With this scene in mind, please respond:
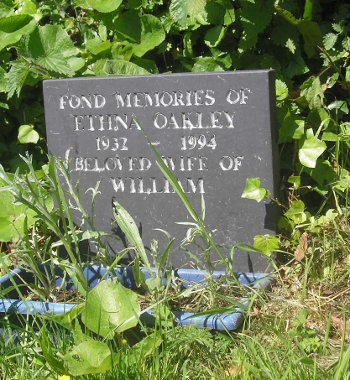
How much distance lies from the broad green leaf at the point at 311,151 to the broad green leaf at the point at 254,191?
0.83 ft

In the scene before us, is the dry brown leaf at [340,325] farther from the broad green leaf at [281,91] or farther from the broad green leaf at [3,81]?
the broad green leaf at [3,81]

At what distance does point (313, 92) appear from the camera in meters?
2.77

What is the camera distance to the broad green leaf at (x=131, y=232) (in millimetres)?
2295

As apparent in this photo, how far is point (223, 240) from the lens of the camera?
102 inches

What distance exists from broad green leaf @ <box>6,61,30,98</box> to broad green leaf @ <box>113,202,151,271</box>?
2.22ft

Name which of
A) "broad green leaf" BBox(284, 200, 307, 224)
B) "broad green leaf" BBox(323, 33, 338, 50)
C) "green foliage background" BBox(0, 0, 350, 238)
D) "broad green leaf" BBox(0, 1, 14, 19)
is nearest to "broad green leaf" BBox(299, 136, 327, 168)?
"green foliage background" BBox(0, 0, 350, 238)

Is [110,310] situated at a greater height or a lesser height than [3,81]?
lesser

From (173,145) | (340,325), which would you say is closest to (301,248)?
(340,325)

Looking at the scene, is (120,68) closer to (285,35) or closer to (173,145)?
(173,145)

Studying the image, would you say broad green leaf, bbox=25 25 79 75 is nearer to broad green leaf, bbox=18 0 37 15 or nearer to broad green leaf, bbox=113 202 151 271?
broad green leaf, bbox=18 0 37 15

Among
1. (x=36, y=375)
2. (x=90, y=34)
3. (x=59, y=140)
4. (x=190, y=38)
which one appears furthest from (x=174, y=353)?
(x=90, y=34)

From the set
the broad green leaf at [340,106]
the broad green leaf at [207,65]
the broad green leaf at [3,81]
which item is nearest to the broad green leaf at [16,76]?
the broad green leaf at [3,81]

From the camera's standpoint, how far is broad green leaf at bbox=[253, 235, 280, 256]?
250 centimetres

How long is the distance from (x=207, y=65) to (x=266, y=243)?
73 centimetres
